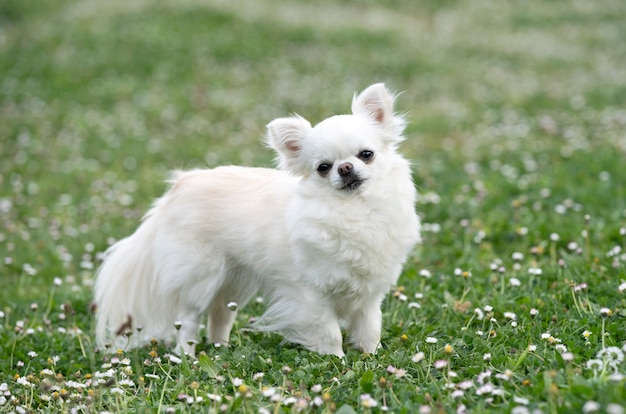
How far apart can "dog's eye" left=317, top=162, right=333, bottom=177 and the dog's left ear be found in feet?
1.37

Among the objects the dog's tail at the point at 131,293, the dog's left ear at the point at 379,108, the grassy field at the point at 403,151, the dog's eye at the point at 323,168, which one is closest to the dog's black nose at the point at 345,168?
the dog's eye at the point at 323,168

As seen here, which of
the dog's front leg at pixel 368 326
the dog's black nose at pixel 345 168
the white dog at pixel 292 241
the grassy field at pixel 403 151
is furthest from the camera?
the dog's front leg at pixel 368 326

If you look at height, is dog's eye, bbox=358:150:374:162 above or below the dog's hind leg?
above

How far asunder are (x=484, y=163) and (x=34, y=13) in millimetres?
14086

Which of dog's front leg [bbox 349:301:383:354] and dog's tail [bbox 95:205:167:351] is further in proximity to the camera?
dog's tail [bbox 95:205:167:351]

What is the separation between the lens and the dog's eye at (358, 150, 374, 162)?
13.8 feet

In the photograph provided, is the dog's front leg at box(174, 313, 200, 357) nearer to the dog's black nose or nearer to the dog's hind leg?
the dog's hind leg

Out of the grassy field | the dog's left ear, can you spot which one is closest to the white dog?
the dog's left ear

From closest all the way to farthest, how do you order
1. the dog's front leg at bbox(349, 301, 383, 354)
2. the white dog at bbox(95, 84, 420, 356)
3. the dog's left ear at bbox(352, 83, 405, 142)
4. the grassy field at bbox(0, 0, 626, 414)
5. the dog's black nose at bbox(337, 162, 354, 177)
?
the grassy field at bbox(0, 0, 626, 414)
the dog's black nose at bbox(337, 162, 354, 177)
the white dog at bbox(95, 84, 420, 356)
the dog's left ear at bbox(352, 83, 405, 142)
the dog's front leg at bbox(349, 301, 383, 354)

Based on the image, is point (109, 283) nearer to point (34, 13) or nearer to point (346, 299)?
point (346, 299)

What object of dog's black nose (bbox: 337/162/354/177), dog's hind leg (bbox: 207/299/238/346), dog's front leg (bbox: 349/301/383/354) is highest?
dog's black nose (bbox: 337/162/354/177)

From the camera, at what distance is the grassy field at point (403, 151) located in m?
3.88

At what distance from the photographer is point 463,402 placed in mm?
3438

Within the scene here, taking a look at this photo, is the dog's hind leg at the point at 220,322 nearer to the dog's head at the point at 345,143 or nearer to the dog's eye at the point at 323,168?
the dog's head at the point at 345,143
